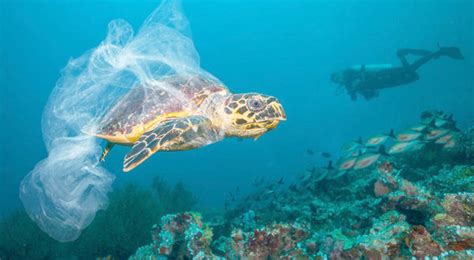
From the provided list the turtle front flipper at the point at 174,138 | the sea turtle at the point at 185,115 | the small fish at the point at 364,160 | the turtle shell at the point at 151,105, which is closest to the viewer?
the turtle front flipper at the point at 174,138

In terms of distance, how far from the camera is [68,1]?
72.6m

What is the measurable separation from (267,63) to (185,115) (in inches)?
4563

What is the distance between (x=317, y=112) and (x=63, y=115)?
129 metres

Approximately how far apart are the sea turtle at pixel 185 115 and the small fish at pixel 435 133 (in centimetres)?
507

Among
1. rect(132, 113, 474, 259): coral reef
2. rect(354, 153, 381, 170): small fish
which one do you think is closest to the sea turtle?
rect(132, 113, 474, 259): coral reef

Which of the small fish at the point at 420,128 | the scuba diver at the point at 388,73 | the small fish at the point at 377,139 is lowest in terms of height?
the small fish at the point at 420,128

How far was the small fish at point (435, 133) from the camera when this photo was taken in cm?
643

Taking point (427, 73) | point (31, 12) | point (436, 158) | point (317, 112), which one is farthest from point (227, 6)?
point (436, 158)

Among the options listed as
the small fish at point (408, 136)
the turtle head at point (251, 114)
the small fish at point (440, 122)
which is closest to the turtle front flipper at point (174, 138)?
the turtle head at point (251, 114)

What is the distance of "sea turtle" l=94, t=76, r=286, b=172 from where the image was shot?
3.20m

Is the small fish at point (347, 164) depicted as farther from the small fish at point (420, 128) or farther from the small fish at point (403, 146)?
the small fish at point (420, 128)

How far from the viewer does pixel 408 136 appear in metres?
6.94

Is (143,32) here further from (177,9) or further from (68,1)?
(68,1)

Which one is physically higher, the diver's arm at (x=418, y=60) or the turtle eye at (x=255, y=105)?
the diver's arm at (x=418, y=60)
